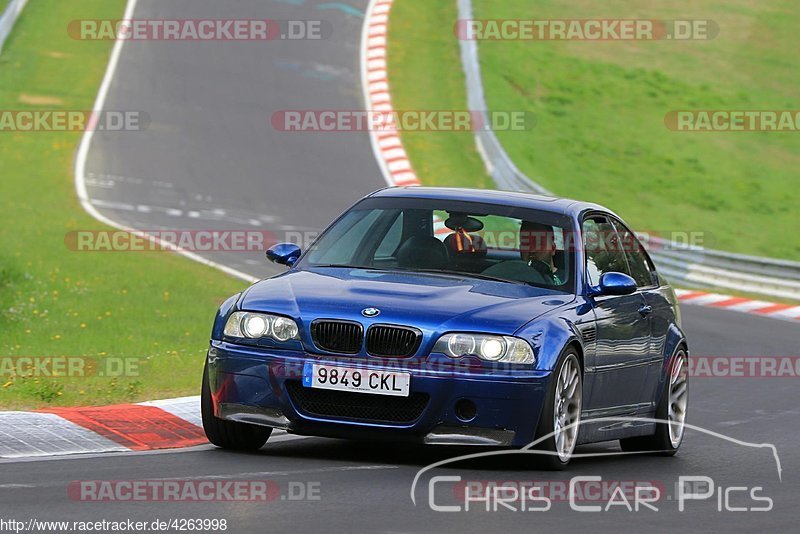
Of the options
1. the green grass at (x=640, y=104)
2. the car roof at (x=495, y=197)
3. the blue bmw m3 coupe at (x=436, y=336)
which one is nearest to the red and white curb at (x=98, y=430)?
the blue bmw m3 coupe at (x=436, y=336)

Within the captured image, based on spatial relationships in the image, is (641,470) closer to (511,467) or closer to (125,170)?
(511,467)

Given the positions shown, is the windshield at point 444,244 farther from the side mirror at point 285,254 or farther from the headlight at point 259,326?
the headlight at point 259,326

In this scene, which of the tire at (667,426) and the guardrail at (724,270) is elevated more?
the tire at (667,426)

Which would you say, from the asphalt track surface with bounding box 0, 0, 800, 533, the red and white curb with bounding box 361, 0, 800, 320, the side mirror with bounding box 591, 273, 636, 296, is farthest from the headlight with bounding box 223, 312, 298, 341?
the side mirror with bounding box 591, 273, 636, 296

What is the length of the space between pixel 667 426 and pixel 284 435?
2.45 meters

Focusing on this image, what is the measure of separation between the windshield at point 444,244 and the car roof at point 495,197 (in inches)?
2.2

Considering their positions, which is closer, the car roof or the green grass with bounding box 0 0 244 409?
the car roof

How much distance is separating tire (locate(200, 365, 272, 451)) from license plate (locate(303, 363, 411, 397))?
668mm

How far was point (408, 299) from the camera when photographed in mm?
8391

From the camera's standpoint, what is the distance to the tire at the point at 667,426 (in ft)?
33.7

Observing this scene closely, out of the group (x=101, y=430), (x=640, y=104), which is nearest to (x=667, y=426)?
(x=101, y=430)

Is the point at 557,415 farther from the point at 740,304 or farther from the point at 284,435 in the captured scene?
the point at 740,304

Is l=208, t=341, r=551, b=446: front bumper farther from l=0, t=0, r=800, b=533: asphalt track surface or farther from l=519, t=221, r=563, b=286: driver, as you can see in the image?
l=519, t=221, r=563, b=286: driver

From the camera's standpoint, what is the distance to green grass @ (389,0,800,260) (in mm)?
29328
